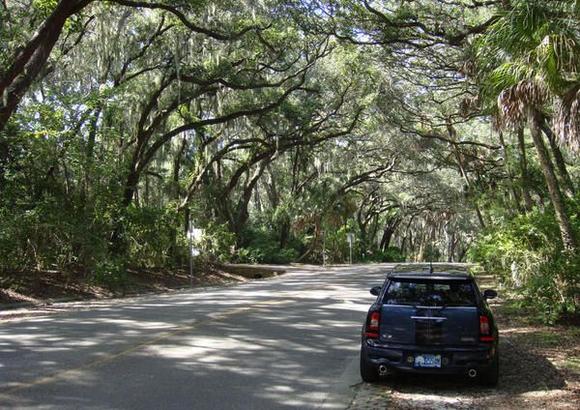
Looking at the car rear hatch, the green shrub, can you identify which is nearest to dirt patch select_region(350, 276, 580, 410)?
the car rear hatch

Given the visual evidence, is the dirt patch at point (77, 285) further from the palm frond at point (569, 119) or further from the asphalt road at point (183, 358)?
the palm frond at point (569, 119)

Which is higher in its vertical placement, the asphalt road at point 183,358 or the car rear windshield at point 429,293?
the car rear windshield at point 429,293

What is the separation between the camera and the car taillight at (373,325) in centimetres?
718

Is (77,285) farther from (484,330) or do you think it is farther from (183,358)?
(484,330)

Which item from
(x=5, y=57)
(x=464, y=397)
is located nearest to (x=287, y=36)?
Answer: (x=5, y=57)

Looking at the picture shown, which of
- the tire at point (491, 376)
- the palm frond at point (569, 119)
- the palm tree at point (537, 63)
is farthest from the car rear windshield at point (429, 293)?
the palm tree at point (537, 63)

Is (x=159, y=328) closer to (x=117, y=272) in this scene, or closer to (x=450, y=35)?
(x=117, y=272)

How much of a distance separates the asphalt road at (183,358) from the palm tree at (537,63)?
507 cm

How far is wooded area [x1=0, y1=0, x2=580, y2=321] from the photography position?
12.1 m

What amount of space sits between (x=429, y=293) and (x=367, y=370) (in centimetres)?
120

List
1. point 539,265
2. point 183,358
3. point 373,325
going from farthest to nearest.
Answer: point 539,265, point 183,358, point 373,325

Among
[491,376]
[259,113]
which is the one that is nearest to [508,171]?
[259,113]

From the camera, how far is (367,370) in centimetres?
743

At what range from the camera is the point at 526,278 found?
14938mm
